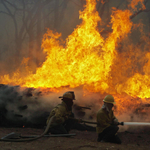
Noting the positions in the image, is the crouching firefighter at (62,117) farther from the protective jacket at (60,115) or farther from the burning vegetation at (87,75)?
the burning vegetation at (87,75)

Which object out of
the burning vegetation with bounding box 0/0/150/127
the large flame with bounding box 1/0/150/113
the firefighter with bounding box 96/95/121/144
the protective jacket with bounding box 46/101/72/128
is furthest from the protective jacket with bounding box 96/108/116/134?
the large flame with bounding box 1/0/150/113

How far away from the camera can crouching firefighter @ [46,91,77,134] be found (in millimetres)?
5820

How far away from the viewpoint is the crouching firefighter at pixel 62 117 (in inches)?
229

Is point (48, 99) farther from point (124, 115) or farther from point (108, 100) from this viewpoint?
point (108, 100)

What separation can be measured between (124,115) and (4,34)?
27.0 meters

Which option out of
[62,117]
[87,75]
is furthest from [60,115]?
[87,75]

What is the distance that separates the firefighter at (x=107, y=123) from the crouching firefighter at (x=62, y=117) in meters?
1.17

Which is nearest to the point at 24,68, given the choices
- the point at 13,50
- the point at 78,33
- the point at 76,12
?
the point at 13,50

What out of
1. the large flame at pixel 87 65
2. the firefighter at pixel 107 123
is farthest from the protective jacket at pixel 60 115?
the large flame at pixel 87 65

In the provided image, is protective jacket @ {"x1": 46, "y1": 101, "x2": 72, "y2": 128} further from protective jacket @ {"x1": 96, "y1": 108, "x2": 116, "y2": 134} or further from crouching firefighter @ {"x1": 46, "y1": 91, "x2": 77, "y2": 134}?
protective jacket @ {"x1": 96, "y1": 108, "x2": 116, "y2": 134}

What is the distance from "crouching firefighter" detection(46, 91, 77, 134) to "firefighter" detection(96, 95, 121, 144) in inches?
46.1

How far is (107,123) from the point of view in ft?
17.5

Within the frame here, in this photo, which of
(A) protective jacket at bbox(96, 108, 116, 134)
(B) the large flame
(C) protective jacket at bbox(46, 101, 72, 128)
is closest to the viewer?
(A) protective jacket at bbox(96, 108, 116, 134)

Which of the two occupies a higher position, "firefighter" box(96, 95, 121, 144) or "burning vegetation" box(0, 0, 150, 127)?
"burning vegetation" box(0, 0, 150, 127)
